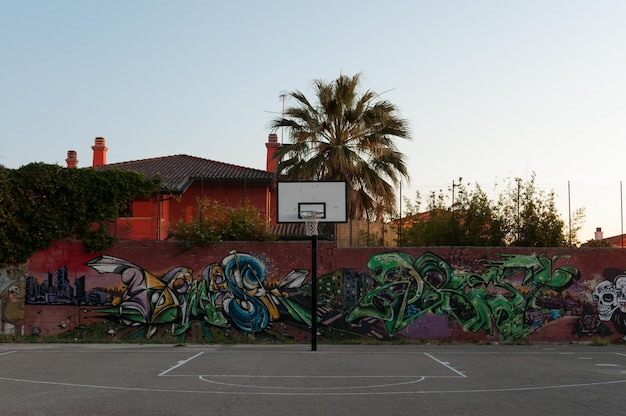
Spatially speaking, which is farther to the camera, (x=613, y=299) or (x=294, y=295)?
(x=613, y=299)

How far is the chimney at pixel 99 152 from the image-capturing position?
129 ft

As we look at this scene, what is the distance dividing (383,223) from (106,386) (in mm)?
13616

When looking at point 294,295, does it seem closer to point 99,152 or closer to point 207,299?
A: point 207,299

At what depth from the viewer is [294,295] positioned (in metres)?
23.1

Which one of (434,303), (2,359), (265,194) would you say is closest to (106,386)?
(2,359)

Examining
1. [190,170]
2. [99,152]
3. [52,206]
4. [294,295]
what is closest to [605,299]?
[294,295]

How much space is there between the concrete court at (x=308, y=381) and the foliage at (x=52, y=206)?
136 inches

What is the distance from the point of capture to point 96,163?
39.2 meters

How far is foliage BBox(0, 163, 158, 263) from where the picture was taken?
22812 mm

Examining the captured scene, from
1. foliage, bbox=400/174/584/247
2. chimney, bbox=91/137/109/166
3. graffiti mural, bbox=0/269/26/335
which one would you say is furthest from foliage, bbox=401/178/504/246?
chimney, bbox=91/137/109/166

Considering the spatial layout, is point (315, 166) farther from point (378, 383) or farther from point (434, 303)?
point (378, 383)

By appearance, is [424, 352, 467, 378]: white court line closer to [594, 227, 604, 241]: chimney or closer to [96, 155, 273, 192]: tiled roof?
[594, 227, 604, 241]: chimney

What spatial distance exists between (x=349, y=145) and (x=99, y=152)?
16.2 metres

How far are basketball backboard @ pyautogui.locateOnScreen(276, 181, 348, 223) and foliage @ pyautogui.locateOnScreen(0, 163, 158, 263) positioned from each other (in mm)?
5660
